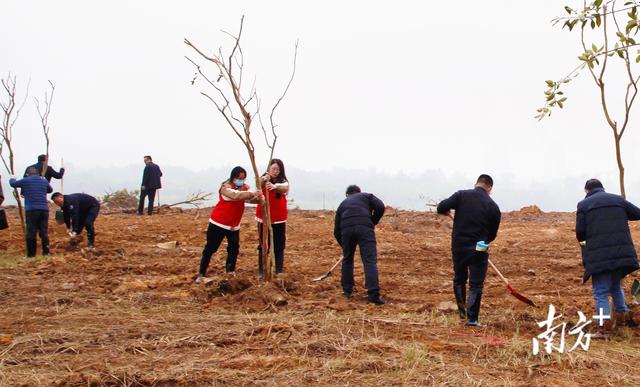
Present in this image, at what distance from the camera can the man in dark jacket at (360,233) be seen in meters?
7.08

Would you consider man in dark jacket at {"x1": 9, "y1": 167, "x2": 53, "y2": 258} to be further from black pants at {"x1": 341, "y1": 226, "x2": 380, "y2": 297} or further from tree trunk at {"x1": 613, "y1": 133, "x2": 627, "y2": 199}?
tree trunk at {"x1": 613, "y1": 133, "x2": 627, "y2": 199}

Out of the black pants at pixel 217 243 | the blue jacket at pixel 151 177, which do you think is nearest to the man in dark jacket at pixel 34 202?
the black pants at pixel 217 243

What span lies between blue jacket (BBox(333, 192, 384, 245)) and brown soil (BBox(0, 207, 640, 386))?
2.79 feet

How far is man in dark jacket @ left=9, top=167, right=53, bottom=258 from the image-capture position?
32.4ft

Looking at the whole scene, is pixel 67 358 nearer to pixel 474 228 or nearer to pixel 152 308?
pixel 152 308

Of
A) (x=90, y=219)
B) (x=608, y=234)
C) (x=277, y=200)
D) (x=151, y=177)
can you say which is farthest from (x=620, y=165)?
(x=151, y=177)

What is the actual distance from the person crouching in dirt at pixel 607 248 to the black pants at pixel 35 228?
785cm

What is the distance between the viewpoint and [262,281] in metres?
7.23

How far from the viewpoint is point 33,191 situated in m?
9.90

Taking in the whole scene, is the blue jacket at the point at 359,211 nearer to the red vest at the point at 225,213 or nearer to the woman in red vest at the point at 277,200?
the woman in red vest at the point at 277,200

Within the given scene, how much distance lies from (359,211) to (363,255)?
0.49 metres

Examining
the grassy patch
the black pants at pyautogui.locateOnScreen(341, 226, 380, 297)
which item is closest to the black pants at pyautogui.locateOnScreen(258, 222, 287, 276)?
the black pants at pyautogui.locateOnScreen(341, 226, 380, 297)

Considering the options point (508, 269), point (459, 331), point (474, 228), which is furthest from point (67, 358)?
point (508, 269)

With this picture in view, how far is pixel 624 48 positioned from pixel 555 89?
47 cm
